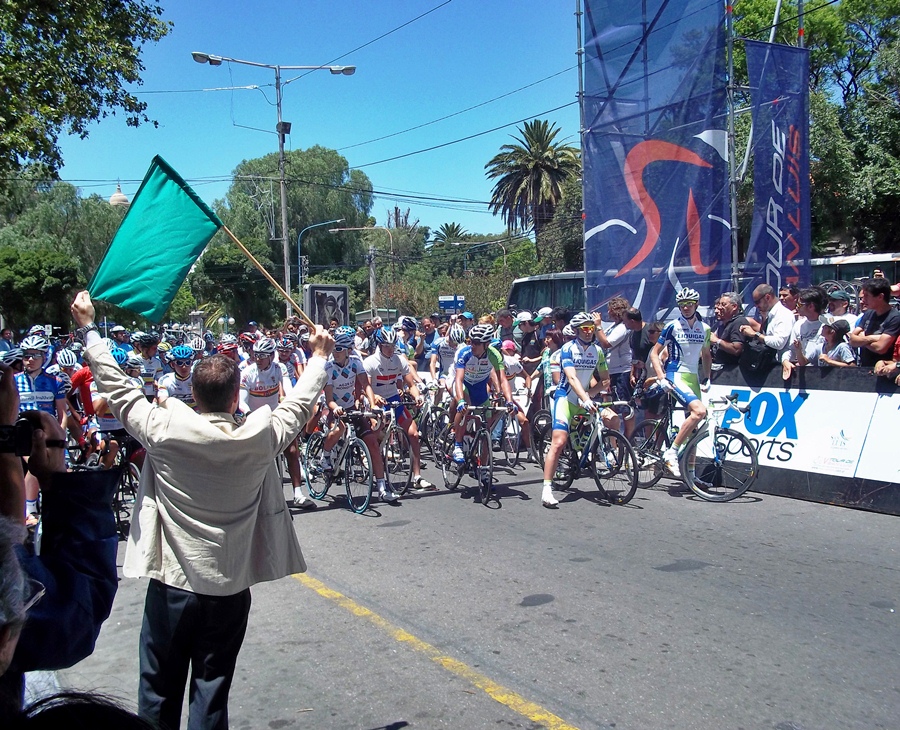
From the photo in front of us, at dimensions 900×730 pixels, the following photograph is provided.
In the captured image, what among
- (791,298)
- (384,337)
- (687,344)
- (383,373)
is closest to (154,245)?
(384,337)

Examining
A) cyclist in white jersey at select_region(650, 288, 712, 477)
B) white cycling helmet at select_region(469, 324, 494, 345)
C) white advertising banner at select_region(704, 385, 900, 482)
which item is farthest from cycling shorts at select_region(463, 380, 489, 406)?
white advertising banner at select_region(704, 385, 900, 482)

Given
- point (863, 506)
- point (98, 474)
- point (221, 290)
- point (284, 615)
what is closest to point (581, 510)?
point (863, 506)

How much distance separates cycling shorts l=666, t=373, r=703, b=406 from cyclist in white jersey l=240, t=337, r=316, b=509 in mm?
4346

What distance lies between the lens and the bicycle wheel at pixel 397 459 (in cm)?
982

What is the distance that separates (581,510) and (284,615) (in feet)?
12.7

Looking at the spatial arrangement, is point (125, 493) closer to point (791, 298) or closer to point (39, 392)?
point (39, 392)

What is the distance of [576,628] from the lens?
525cm

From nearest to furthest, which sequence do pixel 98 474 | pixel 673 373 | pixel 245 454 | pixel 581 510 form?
pixel 98 474 < pixel 245 454 < pixel 581 510 < pixel 673 373

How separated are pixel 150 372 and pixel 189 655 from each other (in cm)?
746

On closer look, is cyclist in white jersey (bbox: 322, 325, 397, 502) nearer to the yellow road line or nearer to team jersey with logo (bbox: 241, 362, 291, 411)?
team jersey with logo (bbox: 241, 362, 291, 411)

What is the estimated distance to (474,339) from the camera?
384 inches

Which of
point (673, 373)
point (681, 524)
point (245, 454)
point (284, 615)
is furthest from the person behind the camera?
point (673, 373)

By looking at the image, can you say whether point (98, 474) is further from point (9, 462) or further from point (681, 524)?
point (681, 524)

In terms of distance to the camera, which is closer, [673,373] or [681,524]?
[681,524]
